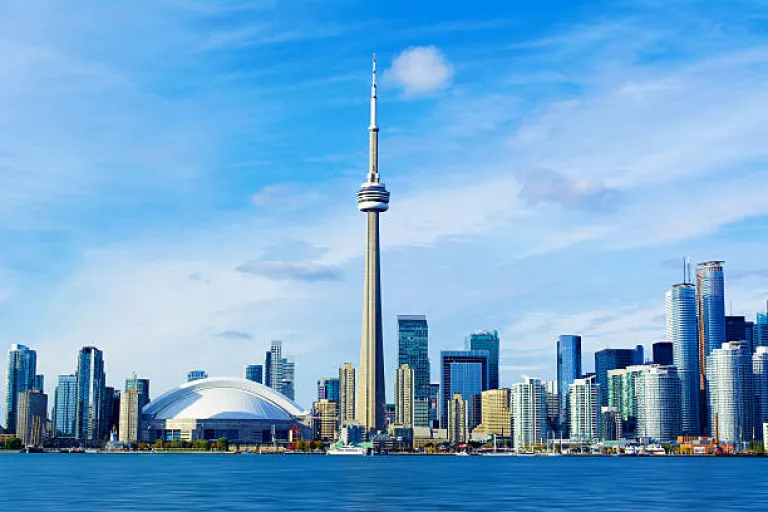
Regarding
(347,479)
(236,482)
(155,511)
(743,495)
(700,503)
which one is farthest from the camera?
(347,479)

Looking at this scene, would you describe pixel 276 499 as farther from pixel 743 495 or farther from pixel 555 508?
pixel 743 495

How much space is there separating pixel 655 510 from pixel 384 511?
22.5 metres

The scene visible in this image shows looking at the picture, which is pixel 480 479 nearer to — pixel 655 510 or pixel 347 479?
pixel 347 479

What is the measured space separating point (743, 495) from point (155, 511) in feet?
201

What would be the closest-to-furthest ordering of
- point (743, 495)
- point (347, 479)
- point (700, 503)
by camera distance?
1. point (700, 503)
2. point (743, 495)
3. point (347, 479)

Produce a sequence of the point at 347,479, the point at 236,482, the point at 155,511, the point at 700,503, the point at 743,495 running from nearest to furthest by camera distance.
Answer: the point at 155,511, the point at 700,503, the point at 743,495, the point at 236,482, the point at 347,479

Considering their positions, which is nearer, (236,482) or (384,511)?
(384,511)

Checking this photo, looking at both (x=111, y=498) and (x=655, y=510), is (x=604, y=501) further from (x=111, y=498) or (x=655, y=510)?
(x=111, y=498)

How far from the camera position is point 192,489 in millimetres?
117188

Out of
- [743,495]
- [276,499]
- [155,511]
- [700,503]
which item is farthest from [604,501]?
[155,511]

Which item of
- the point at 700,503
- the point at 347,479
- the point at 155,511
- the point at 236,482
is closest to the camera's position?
the point at 155,511

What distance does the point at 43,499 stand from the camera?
99.9 meters

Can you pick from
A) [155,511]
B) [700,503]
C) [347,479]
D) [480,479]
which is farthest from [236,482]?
[700,503]

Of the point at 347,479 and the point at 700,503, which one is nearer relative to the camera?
the point at 700,503
